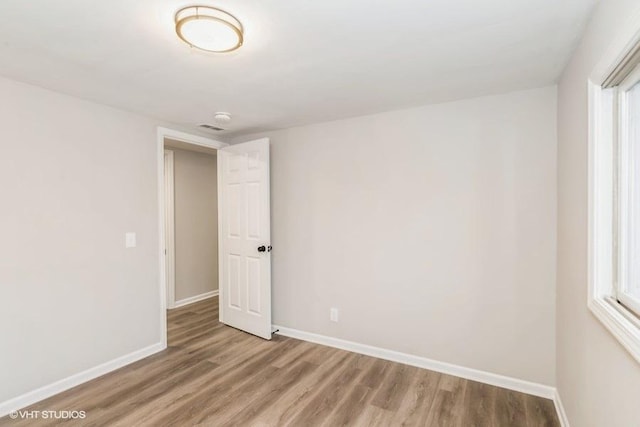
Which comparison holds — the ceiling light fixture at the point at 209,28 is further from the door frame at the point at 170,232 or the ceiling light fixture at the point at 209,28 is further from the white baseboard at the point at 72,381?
the door frame at the point at 170,232

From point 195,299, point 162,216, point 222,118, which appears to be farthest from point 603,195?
point 195,299

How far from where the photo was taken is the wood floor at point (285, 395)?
6.83ft

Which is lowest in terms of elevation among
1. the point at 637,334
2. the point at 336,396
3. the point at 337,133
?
the point at 336,396

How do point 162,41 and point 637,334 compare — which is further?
point 162,41

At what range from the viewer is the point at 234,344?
3.27 metres

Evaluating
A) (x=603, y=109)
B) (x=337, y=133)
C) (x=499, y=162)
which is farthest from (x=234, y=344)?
(x=603, y=109)

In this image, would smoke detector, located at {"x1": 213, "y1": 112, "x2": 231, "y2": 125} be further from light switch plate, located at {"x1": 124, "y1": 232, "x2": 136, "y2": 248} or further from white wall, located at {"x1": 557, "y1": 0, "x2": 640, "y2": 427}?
white wall, located at {"x1": 557, "y1": 0, "x2": 640, "y2": 427}

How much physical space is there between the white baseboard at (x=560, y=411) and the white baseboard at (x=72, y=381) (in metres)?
3.26

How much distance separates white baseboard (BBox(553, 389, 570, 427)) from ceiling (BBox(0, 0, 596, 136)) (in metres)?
2.15

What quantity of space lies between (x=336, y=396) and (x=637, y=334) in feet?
6.11

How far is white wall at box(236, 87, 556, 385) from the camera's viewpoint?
233 centimetres

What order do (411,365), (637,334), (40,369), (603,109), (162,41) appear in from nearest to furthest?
(637,334) → (603,109) → (162,41) → (40,369) → (411,365)

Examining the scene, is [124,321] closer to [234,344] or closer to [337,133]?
[234,344]

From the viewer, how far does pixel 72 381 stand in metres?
2.46
